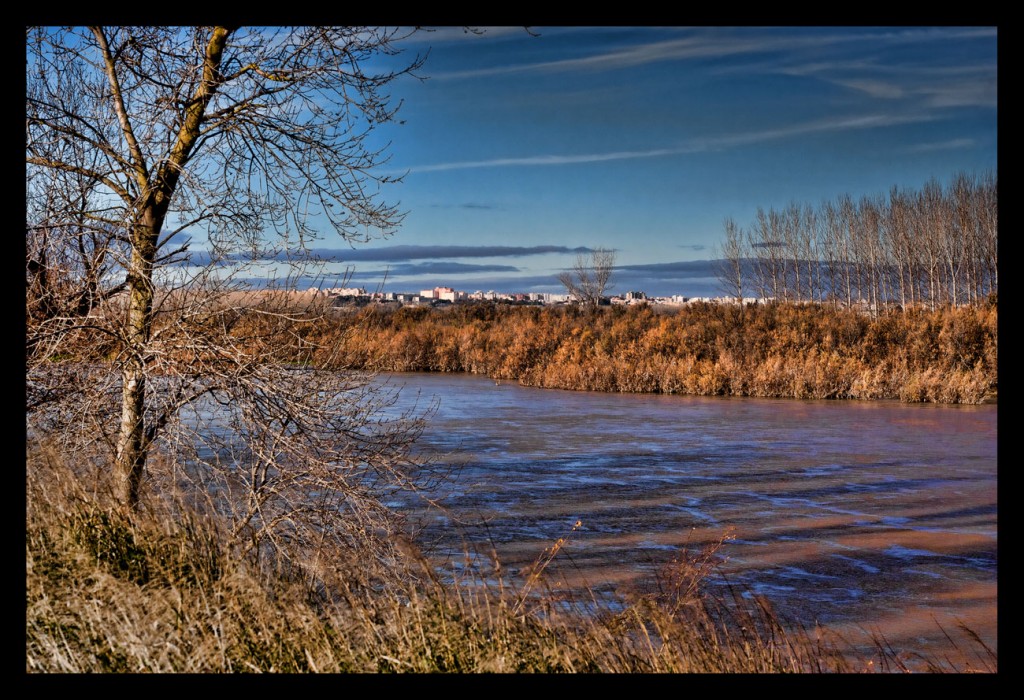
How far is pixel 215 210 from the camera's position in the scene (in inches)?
352

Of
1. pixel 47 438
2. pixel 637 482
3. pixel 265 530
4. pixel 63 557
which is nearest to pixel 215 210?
pixel 47 438

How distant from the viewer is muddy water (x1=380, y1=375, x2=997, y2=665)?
29.3 feet

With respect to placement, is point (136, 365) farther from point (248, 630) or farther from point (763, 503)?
point (763, 503)

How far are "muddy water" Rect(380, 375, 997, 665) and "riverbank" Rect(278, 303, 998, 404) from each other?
3.83 meters

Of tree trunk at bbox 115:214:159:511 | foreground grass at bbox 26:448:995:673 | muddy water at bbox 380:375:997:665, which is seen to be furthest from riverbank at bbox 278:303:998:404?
foreground grass at bbox 26:448:995:673

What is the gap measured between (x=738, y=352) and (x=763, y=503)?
1801 centimetres

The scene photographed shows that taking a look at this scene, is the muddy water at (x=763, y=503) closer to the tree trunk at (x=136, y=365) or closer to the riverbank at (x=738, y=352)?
the tree trunk at (x=136, y=365)

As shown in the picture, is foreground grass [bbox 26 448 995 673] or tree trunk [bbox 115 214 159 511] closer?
foreground grass [bbox 26 448 995 673]

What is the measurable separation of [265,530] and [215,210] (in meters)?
3.50

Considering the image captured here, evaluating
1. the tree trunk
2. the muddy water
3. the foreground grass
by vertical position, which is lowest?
the muddy water

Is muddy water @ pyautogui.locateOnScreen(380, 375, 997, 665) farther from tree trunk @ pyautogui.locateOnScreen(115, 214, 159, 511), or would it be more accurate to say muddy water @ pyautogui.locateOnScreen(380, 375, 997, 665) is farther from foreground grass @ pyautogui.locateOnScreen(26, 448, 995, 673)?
tree trunk @ pyautogui.locateOnScreen(115, 214, 159, 511)

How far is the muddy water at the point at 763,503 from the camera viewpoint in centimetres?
893

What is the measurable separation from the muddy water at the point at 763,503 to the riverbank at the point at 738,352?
3.83 m
